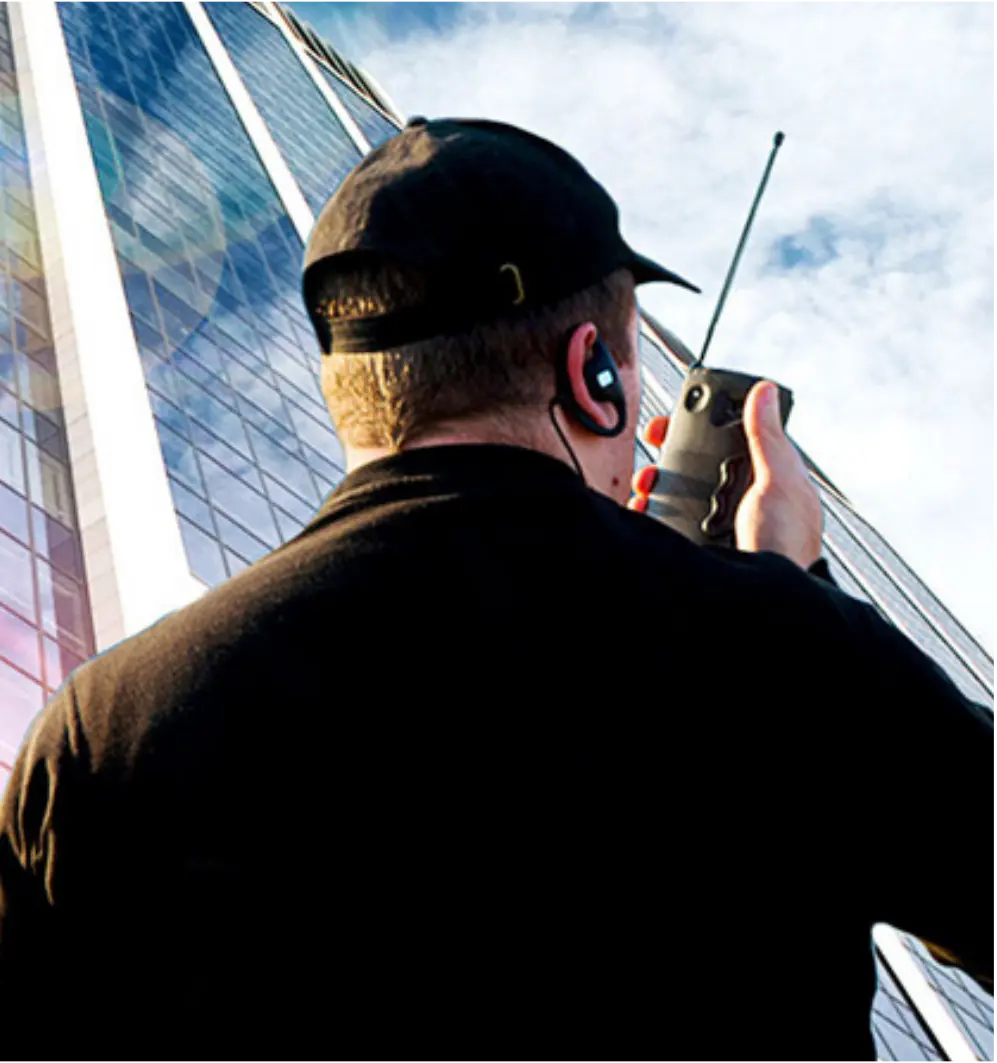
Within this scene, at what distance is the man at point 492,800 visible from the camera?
2.99 feet

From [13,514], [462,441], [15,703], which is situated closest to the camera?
[462,441]

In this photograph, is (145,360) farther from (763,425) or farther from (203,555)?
(763,425)

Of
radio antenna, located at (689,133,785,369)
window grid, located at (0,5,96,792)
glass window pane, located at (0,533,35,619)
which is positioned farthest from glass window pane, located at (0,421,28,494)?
radio antenna, located at (689,133,785,369)

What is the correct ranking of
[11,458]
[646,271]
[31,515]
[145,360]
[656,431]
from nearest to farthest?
[646,271] → [656,431] → [31,515] → [11,458] → [145,360]

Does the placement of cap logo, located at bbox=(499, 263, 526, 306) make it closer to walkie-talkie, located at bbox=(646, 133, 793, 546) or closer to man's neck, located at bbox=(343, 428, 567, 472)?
man's neck, located at bbox=(343, 428, 567, 472)

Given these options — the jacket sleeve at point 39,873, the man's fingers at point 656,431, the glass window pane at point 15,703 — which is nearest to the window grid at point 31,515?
the glass window pane at point 15,703

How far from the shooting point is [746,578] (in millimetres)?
1053

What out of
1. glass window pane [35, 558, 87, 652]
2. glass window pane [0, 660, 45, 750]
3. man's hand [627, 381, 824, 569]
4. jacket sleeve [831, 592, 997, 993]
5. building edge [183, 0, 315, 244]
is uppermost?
building edge [183, 0, 315, 244]

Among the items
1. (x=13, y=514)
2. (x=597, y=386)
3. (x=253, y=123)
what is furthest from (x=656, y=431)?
(x=253, y=123)

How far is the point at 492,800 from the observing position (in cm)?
93

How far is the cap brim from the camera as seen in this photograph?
1.32 meters

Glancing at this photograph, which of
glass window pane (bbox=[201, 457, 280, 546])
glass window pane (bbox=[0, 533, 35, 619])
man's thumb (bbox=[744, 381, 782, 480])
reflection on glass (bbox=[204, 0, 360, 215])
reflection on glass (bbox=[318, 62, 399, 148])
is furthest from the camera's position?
reflection on glass (bbox=[318, 62, 399, 148])

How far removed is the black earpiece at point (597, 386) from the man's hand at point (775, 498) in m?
0.12

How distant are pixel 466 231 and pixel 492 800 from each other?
629 millimetres
